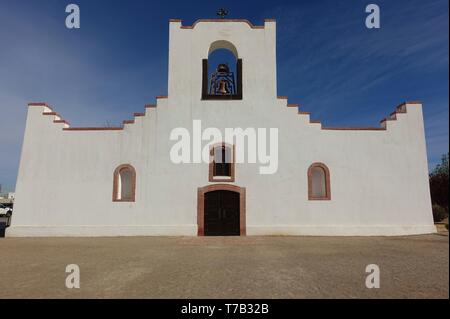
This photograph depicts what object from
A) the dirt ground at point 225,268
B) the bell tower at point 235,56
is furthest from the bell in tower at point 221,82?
the dirt ground at point 225,268

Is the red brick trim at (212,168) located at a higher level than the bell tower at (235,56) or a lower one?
lower

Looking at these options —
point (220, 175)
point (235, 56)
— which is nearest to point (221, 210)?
point (220, 175)

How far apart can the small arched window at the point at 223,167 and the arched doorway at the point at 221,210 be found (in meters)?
0.38

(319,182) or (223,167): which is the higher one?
(223,167)

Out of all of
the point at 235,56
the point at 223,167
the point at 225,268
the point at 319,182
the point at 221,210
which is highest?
the point at 235,56

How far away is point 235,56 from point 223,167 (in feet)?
21.3

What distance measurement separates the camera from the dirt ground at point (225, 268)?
5066mm

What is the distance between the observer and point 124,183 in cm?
1477

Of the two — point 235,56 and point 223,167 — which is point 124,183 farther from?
point 235,56

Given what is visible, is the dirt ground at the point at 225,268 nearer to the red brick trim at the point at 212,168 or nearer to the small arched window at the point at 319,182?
the small arched window at the point at 319,182

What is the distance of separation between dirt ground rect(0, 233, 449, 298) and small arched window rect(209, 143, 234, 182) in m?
3.33

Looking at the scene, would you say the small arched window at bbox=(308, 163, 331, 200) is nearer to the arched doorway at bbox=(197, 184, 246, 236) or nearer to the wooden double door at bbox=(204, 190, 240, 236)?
the arched doorway at bbox=(197, 184, 246, 236)
